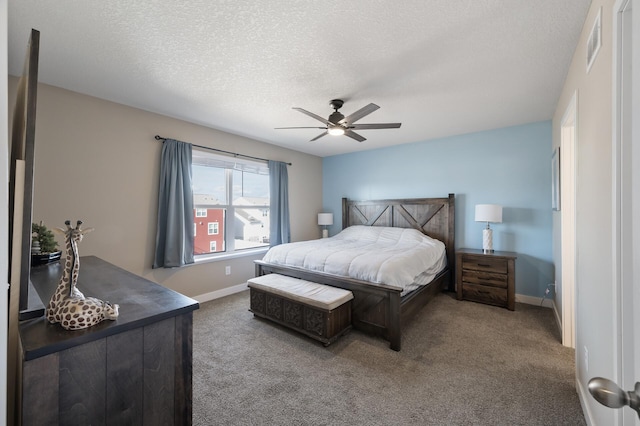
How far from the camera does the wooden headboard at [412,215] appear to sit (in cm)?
423

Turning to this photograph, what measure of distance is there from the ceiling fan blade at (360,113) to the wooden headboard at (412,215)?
8.04 feet

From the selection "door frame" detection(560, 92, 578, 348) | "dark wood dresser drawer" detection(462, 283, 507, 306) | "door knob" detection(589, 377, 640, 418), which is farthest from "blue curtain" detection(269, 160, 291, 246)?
"door knob" detection(589, 377, 640, 418)

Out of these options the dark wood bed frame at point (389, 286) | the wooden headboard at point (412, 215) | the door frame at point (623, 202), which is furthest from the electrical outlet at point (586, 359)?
the wooden headboard at point (412, 215)

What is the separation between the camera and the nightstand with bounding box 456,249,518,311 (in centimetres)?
338

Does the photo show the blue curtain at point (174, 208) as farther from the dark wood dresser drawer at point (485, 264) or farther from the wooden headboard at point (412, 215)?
the dark wood dresser drawer at point (485, 264)

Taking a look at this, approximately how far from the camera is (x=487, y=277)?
355cm

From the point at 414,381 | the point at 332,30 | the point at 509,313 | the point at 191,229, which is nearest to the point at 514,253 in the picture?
the point at 509,313

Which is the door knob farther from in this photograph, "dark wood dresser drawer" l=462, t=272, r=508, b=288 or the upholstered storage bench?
"dark wood dresser drawer" l=462, t=272, r=508, b=288

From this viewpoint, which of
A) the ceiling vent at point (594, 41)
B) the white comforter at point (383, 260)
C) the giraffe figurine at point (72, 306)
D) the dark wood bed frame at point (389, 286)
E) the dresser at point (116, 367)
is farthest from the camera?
the white comforter at point (383, 260)

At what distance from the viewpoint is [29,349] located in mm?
788

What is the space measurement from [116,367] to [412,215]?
4.42 m

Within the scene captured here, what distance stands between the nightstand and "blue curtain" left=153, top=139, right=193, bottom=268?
12.5 feet

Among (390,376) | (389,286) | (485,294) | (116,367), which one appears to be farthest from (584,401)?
(116,367)

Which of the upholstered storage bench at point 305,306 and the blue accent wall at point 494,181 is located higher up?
the blue accent wall at point 494,181
